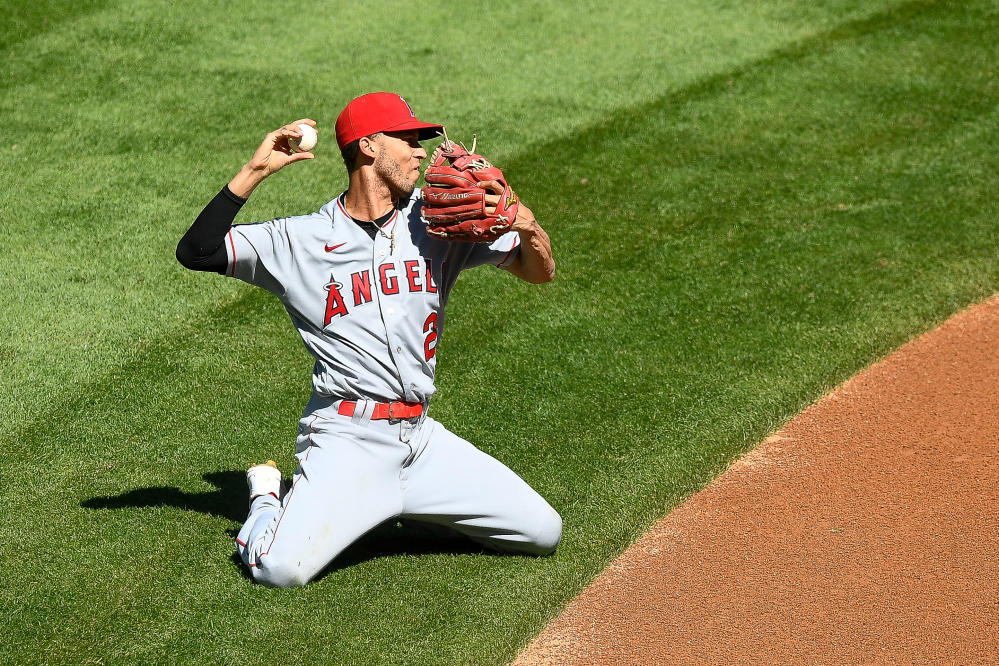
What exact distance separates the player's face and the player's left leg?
3.03ft

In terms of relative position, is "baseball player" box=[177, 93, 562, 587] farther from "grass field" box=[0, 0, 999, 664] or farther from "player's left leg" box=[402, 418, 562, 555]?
"grass field" box=[0, 0, 999, 664]

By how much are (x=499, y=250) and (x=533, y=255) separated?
0.14 metres

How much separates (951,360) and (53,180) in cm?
568

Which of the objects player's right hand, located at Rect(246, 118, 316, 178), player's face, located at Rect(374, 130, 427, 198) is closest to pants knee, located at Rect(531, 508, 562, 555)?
player's face, located at Rect(374, 130, 427, 198)

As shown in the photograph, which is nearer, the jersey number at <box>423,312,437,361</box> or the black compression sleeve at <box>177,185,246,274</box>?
the black compression sleeve at <box>177,185,246,274</box>

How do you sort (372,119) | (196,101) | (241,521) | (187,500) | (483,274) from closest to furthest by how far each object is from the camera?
1. (372,119)
2. (241,521)
3. (187,500)
4. (483,274)
5. (196,101)

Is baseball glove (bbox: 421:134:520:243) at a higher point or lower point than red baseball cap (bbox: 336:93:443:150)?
lower

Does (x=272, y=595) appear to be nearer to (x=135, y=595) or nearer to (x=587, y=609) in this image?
(x=135, y=595)

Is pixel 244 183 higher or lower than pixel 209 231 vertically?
higher

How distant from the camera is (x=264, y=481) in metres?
4.34

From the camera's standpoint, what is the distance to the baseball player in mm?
3988

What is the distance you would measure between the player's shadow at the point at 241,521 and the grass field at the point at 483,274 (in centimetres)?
2

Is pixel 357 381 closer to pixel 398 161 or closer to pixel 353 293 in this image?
pixel 353 293

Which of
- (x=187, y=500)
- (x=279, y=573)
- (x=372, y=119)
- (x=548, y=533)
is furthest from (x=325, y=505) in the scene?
(x=372, y=119)
